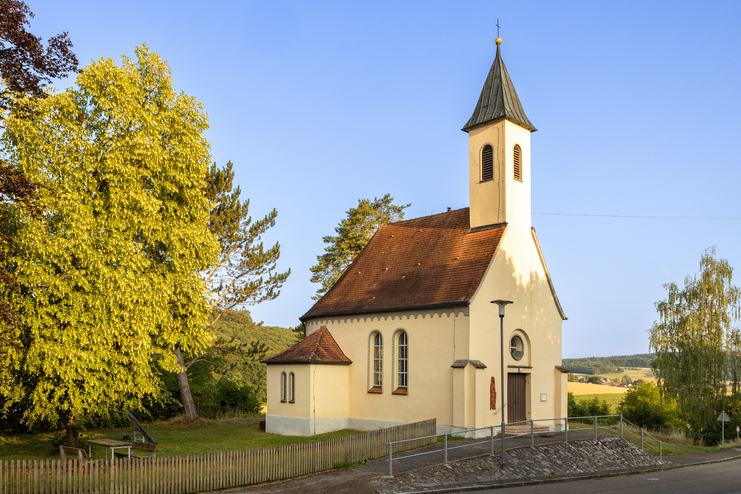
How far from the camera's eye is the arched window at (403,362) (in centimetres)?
2352

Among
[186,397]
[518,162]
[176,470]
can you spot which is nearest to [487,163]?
[518,162]

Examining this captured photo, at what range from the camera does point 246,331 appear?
6138 cm

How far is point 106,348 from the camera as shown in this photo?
17188mm

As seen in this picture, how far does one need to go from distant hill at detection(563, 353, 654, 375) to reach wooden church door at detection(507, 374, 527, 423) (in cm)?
12956

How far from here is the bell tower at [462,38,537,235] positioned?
2383cm

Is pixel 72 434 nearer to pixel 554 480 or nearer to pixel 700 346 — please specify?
pixel 554 480

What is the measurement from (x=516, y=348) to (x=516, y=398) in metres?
1.93

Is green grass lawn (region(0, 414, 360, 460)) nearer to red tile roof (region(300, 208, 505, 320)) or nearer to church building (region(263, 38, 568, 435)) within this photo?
church building (region(263, 38, 568, 435))

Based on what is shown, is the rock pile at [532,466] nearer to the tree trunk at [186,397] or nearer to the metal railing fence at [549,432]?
the metal railing fence at [549,432]

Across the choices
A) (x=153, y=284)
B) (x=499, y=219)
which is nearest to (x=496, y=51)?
(x=499, y=219)

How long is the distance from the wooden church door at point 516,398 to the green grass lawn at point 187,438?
6.33 metres

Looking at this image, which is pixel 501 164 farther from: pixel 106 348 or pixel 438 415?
pixel 106 348

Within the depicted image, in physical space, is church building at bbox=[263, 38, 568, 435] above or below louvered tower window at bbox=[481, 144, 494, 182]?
below

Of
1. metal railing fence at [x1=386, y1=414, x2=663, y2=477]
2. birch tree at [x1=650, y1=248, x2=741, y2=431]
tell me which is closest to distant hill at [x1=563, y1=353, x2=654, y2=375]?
birch tree at [x1=650, y1=248, x2=741, y2=431]
